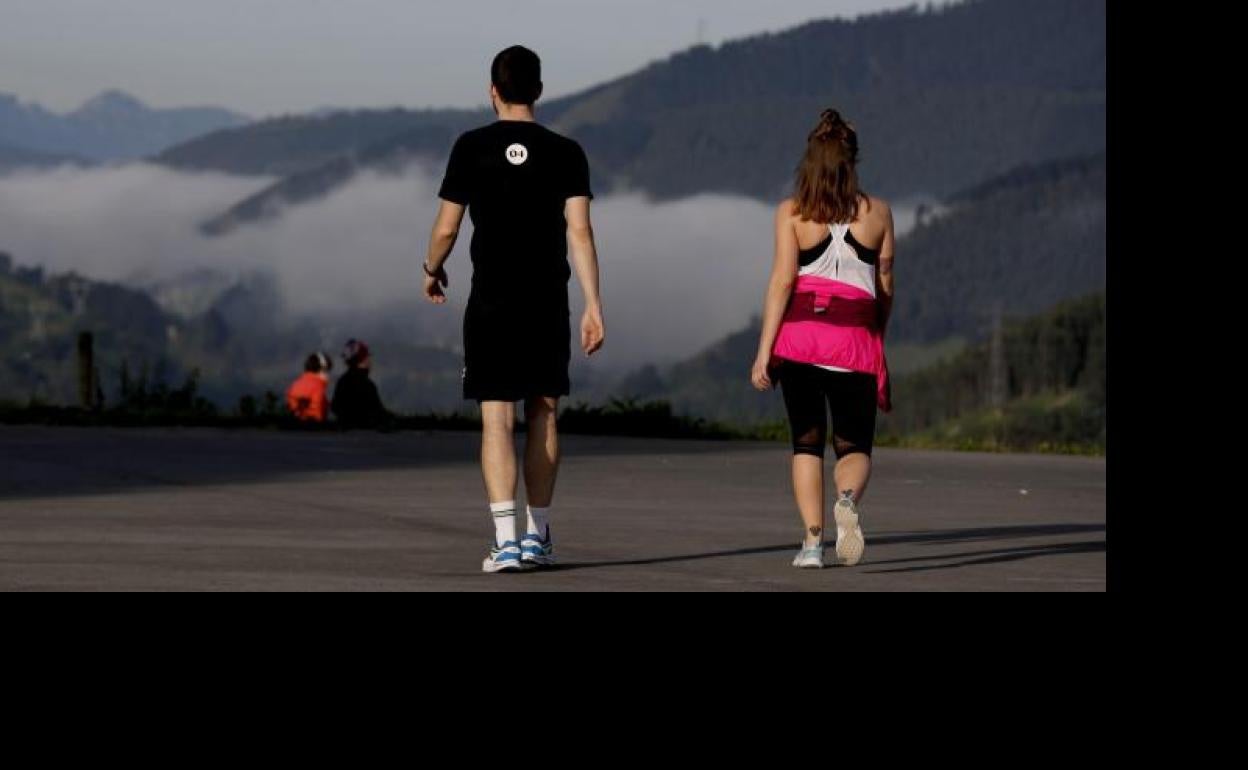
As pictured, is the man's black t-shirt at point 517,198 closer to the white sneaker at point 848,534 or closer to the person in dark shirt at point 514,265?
the person in dark shirt at point 514,265

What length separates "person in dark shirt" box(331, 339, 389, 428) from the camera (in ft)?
81.1

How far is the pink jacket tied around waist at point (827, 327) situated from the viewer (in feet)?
38.8

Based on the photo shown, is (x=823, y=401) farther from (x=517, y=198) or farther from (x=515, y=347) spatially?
(x=517, y=198)

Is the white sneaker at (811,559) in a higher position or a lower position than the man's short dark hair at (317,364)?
lower

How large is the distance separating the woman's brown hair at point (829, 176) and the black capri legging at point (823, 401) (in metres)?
0.66

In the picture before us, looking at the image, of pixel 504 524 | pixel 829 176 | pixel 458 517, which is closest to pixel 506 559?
pixel 504 524

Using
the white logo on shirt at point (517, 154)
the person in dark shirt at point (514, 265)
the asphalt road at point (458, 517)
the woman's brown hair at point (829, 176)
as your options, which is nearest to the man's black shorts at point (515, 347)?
the person in dark shirt at point (514, 265)

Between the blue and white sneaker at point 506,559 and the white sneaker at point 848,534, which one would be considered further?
the white sneaker at point 848,534

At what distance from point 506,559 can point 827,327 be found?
1777mm

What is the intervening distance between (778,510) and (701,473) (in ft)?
12.4

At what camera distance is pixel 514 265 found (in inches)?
445
